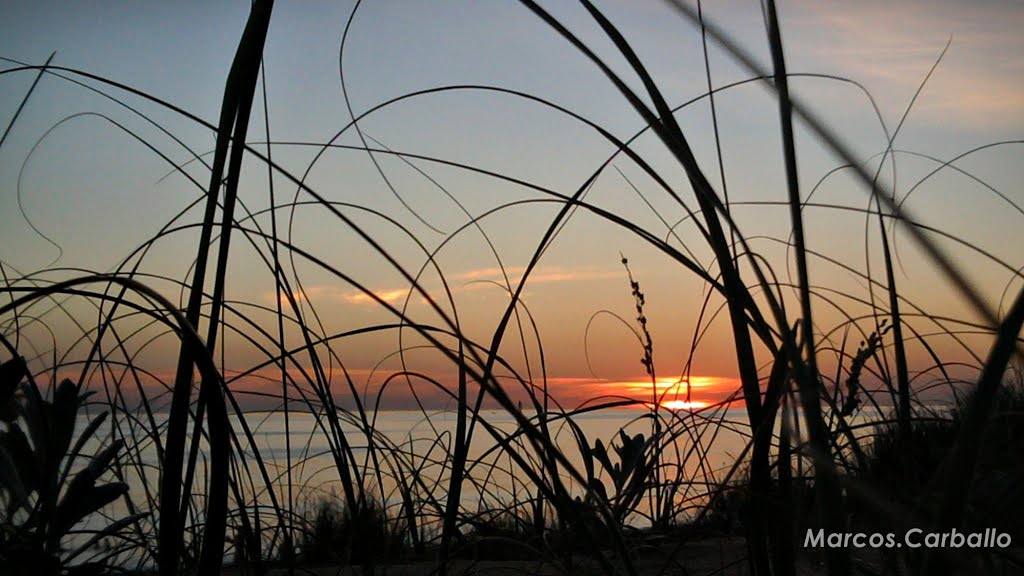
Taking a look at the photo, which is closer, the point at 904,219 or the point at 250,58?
the point at 904,219

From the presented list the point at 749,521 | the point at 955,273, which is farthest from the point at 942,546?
the point at 749,521

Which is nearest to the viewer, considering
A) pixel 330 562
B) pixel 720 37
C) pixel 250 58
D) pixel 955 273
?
pixel 955 273

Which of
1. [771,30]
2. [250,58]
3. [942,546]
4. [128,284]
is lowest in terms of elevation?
[942,546]

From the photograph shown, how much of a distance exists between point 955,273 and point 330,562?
2.16 meters

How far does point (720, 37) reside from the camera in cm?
62

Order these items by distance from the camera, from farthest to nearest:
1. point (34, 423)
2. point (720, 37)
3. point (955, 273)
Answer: point (34, 423), point (720, 37), point (955, 273)

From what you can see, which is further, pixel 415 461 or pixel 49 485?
pixel 415 461

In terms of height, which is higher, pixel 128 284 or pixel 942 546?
pixel 128 284

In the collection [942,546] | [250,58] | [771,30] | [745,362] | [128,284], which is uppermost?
[250,58]

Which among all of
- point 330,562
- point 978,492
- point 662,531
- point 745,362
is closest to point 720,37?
point 745,362

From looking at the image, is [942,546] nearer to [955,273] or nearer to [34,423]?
[955,273]

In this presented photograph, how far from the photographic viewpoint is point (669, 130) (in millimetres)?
774

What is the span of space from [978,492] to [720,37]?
1.02 meters

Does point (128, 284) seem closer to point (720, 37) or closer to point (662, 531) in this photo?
point (720, 37)
